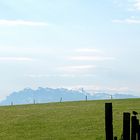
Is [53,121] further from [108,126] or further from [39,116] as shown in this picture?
[108,126]

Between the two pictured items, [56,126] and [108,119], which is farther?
[56,126]

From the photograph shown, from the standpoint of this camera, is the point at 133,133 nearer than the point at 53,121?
Yes

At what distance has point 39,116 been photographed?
70.1 metres

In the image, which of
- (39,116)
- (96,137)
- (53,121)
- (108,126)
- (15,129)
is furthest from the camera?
(39,116)

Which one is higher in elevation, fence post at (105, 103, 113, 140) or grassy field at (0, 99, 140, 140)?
fence post at (105, 103, 113, 140)

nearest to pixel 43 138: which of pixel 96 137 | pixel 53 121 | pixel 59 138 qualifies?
pixel 59 138

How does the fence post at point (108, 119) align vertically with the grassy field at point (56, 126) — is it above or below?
above

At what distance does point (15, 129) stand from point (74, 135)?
1052 cm

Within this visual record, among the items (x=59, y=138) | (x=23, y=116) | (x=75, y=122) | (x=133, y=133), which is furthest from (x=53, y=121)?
(x=133, y=133)

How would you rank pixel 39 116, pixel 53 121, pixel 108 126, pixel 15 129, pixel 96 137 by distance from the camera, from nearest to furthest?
pixel 108 126, pixel 96 137, pixel 15 129, pixel 53 121, pixel 39 116

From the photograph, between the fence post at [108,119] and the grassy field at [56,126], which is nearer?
the fence post at [108,119]

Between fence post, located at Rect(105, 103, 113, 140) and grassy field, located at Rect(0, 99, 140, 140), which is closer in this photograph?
fence post, located at Rect(105, 103, 113, 140)

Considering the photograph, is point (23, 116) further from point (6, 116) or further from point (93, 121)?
point (93, 121)

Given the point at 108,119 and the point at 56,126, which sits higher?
the point at 108,119
